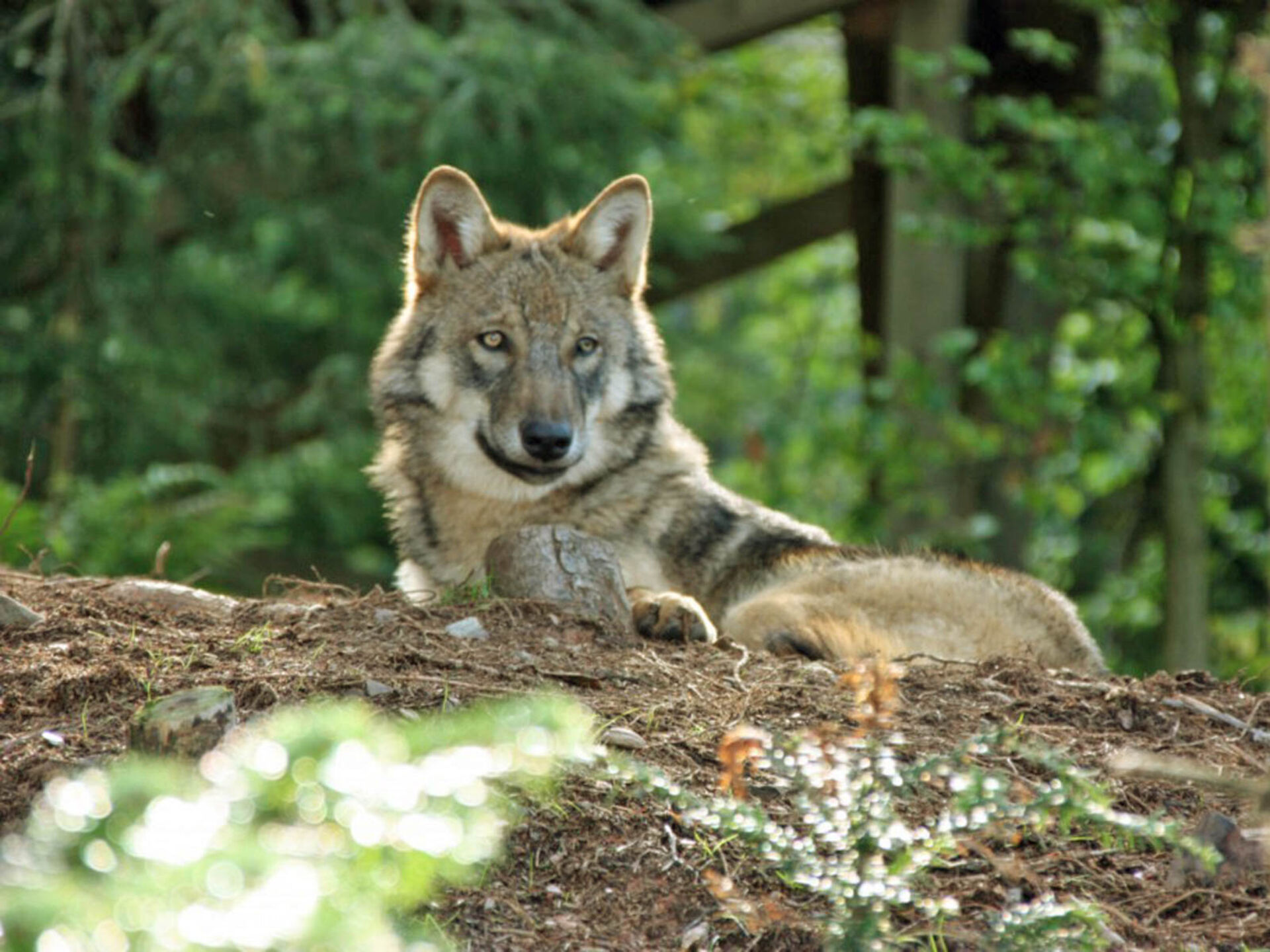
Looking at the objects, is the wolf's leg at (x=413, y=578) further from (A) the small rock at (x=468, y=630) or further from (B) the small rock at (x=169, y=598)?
(A) the small rock at (x=468, y=630)

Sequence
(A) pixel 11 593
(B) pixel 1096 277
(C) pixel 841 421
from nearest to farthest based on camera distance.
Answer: (A) pixel 11 593 < (B) pixel 1096 277 < (C) pixel 841 421

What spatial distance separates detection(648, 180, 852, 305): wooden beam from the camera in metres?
11.6

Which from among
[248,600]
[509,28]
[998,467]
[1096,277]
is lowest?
[998,467]

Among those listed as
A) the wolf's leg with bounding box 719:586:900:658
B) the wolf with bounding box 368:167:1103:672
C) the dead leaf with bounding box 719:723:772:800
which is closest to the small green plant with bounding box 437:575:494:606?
the wolf with bounding box 368:167:1103:672

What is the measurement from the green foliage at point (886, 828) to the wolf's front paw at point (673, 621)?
59.5 inches

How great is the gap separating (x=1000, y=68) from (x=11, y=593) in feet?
28.6

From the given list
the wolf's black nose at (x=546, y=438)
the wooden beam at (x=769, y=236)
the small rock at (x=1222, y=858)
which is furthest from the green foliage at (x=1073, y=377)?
the small rock at (x=1222, y=858)

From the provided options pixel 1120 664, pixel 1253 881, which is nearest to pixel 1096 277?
pixel 1120 664

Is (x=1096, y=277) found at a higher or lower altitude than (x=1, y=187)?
lower

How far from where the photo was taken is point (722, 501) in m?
5.96

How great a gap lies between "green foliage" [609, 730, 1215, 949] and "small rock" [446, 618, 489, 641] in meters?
1.09

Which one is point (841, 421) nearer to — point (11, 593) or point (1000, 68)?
point (1000, 68)

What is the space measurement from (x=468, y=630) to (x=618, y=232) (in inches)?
98.0

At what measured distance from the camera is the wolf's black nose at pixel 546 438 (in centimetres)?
555
